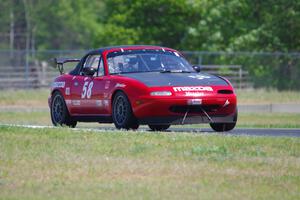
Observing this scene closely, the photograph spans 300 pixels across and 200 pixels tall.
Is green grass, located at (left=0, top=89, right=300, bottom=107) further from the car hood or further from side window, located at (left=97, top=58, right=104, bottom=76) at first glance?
the car hood

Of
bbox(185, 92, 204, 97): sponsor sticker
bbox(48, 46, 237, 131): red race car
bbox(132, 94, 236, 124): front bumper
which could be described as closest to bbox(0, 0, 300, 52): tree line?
bbox(48, 46, 237, 131): red race car

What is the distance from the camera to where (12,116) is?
29484mm

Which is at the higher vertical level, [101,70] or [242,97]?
[101,70]

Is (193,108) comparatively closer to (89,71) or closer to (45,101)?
(89,71)

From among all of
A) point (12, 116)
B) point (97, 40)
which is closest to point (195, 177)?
point (12, 116)

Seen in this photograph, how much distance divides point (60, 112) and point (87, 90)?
1.28 metres

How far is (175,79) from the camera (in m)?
16.5

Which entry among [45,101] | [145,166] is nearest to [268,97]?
[45,101]

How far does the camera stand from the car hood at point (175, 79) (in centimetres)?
1623

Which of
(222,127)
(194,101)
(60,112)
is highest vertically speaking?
(194,101)

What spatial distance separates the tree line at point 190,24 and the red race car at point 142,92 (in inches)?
1130

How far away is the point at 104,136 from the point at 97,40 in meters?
45.7

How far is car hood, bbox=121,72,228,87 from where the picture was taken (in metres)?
16.2

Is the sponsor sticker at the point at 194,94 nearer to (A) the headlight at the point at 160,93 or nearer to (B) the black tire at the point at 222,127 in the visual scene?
(A) the headlight at the point at 160,93
